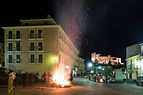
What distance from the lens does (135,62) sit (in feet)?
287

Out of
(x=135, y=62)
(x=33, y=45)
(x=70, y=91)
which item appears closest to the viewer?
(x=70, y=91)

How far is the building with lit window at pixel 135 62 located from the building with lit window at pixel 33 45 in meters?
20.0

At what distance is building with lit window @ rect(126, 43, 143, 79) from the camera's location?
80.9 m

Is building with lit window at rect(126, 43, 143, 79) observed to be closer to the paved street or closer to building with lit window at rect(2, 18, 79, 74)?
building with lit window at rect(2, 18, 79, 74)

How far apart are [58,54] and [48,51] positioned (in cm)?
254

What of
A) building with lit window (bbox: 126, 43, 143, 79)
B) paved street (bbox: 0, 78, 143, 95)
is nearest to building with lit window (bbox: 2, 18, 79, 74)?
building with lit window (bbox: 126, 43, 143, 79)

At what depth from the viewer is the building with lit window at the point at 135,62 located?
80.9 m

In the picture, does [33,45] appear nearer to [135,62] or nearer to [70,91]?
[135,62]

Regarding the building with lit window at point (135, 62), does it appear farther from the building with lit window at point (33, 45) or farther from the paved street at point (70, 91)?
the paved street at point (70, 91)

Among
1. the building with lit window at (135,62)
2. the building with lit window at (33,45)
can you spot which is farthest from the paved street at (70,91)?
the building with lit window at (135,62)

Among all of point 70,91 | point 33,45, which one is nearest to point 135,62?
point 33,45

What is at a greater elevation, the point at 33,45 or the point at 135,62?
the point at 33,45

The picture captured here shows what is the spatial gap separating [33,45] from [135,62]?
2753 cm

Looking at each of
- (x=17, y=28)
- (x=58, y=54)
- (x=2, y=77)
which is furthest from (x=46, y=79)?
(x=17, y=28)
